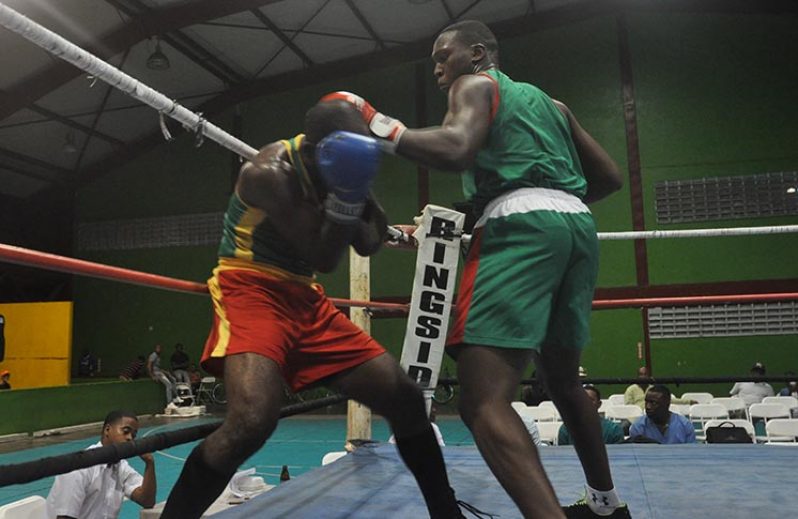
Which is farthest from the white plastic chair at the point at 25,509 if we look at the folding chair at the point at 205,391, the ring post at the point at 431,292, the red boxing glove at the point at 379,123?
the folding chair at the point at 205,391

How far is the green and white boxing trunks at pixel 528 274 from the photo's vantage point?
1195 millimetres

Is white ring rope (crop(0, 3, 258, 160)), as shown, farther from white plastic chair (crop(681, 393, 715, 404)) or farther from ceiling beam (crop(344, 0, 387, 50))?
ceiling beam (crop(344, 0, 387, 50))

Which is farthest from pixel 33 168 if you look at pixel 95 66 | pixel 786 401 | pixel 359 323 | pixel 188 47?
pixel 95 66

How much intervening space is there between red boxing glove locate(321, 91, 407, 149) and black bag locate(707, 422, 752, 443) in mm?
3674

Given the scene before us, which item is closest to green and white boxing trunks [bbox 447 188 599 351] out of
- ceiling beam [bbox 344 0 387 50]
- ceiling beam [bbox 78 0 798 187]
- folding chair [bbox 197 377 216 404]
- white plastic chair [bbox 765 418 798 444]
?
white plastic chair [bbox 765 418 798 444]

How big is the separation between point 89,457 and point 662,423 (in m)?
3.30

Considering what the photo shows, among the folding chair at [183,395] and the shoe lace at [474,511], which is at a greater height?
the shoe lace at [474,511]

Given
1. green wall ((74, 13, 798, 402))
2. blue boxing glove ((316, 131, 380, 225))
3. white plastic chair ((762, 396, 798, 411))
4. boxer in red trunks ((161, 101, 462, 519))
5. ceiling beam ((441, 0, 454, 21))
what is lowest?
white plastic chair ((762, 396, 798, 411))

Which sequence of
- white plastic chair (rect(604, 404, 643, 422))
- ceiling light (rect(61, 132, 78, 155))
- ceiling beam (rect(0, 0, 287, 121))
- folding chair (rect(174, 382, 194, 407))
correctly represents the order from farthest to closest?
ceiling light (rect(61, 132, 78, 155)), folding chair (rect(174, 382, 194, 407)), ceiling beam (rect(0, 0, 287, 121)), white plastic chair (rect(604, 404, 643, 422))

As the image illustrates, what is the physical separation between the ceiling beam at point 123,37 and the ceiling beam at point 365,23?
130 cm

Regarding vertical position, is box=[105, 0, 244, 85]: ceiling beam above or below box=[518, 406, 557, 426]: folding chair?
above

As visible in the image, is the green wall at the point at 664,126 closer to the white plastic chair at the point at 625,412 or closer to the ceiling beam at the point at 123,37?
the ceiling beam at the point at 123,37

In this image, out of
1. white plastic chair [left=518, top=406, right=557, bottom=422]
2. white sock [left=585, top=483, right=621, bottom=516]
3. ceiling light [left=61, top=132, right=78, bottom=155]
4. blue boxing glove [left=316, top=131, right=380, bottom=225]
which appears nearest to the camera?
blue boxing glove [left=316, top=131, right=380, bottom=225]

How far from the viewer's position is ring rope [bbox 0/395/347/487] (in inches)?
40.1
